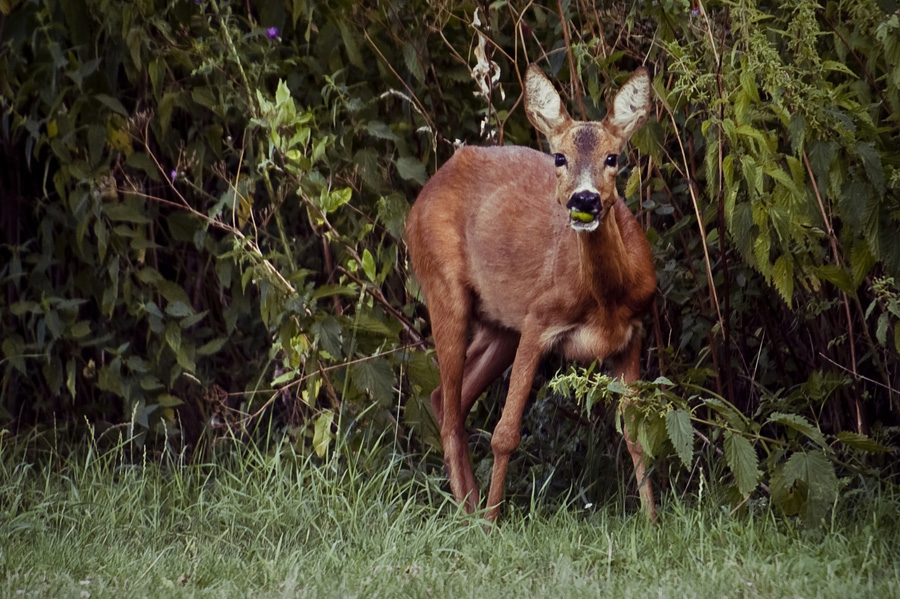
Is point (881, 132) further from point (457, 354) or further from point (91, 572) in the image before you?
point (91, 572)

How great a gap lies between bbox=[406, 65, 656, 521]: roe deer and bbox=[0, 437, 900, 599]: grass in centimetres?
31

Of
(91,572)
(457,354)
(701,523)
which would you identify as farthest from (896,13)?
(91,572)

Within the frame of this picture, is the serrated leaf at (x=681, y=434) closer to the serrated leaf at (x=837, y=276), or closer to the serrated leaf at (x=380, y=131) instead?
the serrated leaf at (x=837, y=276)

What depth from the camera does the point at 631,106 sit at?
4656 mm

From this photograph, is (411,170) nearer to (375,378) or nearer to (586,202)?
(375,378)

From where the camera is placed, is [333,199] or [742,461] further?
[333,199]

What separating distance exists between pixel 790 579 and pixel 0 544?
108 inches

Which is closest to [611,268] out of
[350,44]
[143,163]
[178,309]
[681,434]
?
[681,434]

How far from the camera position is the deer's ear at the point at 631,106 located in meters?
4.61

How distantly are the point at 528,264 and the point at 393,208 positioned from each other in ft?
2.93

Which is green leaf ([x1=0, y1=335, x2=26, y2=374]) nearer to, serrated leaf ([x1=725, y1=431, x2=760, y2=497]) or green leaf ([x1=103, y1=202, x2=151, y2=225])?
green leaf ([x1=103, y1=202, x2=151, y2=225])

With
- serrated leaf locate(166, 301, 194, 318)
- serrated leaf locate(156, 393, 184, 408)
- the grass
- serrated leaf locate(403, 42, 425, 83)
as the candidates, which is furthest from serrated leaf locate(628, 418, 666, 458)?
serrated leaf locate(156, 393, 184, 408)

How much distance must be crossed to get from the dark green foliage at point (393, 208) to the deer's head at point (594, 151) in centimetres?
22

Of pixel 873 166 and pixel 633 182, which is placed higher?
pixel 873 166
